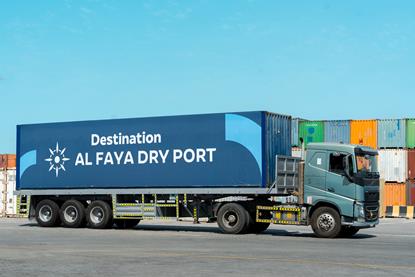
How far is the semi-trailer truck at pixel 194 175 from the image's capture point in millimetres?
21422

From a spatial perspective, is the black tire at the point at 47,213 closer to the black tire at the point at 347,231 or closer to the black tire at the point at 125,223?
the black tire at the point at 125,223

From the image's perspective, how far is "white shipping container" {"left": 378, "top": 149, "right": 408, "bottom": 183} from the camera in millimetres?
40281

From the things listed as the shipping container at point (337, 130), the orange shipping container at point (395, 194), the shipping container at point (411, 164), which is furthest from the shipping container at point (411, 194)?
the shipping container at point (337, 130)

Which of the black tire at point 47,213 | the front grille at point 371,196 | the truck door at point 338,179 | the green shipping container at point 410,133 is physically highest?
the green shipping container at point 410,133

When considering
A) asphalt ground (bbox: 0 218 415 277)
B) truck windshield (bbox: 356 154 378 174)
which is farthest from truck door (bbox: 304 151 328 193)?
asphalt ground (bbox: 0 218 415 277)

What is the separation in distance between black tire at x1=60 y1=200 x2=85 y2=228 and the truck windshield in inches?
394

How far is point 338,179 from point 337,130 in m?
23.5

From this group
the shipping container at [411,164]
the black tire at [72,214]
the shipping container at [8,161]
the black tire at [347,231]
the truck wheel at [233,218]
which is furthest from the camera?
the shipping container at [411,164]

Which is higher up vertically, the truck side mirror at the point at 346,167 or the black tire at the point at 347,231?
the truck side mirror at the point at 346,167

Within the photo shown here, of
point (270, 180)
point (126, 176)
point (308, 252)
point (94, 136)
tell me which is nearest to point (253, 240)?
point (270, 180)

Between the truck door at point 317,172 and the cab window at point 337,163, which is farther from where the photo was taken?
the truck door at point 317,172

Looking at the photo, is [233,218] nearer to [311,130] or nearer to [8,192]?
[8,192]

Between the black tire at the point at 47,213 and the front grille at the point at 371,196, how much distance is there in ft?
36.8

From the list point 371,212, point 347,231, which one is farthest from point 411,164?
point 371,212
